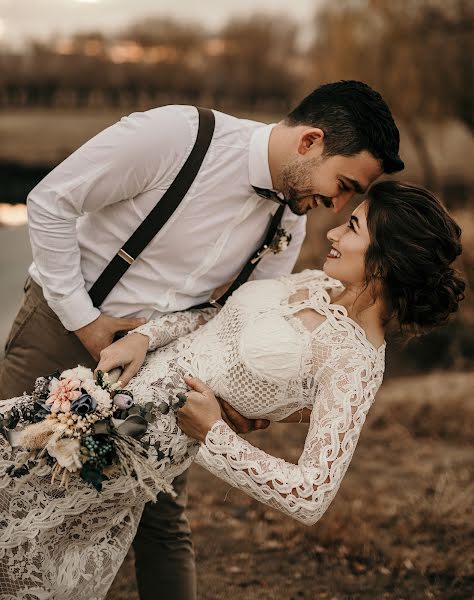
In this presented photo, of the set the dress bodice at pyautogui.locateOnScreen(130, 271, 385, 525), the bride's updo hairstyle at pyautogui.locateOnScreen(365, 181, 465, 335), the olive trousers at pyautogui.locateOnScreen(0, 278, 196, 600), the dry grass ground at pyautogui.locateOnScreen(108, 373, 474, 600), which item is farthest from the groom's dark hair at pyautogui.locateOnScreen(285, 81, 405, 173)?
the dry grass ground at pyautogui.locateOnScreen(108, 373, 474, 600)

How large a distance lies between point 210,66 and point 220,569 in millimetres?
24903

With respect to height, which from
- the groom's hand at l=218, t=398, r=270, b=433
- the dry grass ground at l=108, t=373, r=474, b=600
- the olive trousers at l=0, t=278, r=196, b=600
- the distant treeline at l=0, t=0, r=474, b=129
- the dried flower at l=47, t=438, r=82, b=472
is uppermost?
the dried flower at l=47, t=438, r=82, b=472

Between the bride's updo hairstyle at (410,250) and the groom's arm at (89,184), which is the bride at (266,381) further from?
the groom's arm at (89,184)

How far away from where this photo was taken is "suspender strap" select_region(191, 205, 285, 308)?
8.71 ft

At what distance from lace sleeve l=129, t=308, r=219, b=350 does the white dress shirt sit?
52 millimetres

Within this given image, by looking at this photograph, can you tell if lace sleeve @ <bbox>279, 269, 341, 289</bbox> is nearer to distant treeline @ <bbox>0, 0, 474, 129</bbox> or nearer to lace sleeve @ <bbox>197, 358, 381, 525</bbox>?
lace sleeve @ <bbox>197, 358, 381, 525</bbox>

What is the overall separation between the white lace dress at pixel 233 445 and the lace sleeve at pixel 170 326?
79 mm

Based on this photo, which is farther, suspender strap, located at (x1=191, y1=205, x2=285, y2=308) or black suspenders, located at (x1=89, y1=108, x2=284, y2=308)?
suspender strap, located at (x1=191, y1=205, x2=285, y2=308)

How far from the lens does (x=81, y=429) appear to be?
1917 millimetres

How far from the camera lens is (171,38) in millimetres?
25891

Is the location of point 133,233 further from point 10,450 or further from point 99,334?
point 10,450

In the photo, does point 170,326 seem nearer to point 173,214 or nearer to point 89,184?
point 173,214

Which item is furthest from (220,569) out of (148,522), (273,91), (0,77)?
(0,77)

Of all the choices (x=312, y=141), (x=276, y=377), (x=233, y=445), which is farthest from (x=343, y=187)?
(x=233, y=445)
